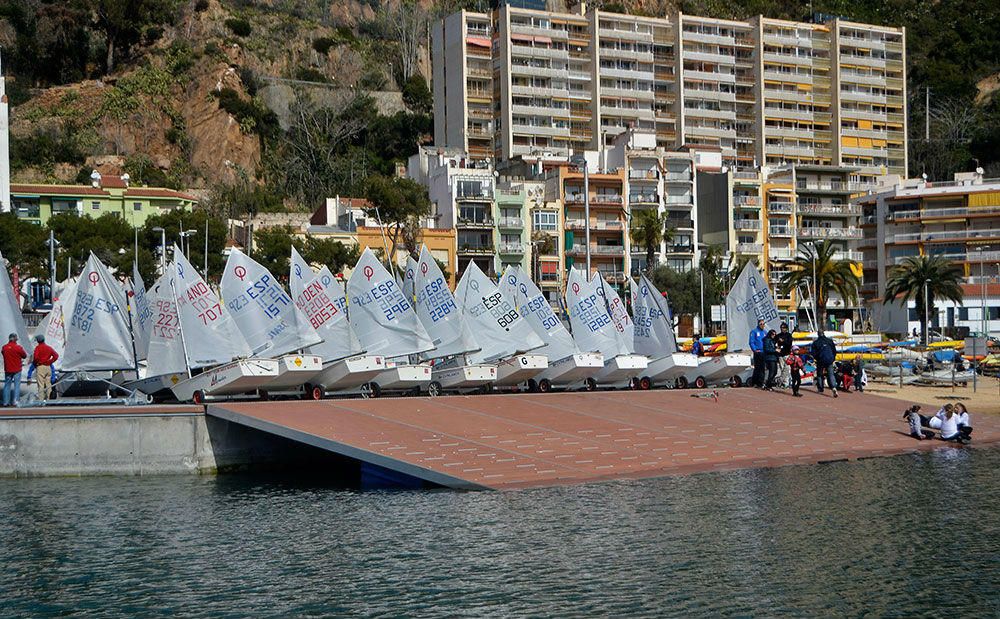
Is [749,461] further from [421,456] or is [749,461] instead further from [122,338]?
[122,338]

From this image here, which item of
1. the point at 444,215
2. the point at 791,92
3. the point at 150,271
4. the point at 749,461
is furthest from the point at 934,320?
the point at 749,461

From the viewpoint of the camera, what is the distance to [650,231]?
281 feet

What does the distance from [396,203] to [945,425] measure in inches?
1876

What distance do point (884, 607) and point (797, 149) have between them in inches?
4120

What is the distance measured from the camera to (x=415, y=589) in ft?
61.1

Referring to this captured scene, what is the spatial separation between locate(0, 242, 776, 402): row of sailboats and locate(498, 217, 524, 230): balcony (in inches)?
1695

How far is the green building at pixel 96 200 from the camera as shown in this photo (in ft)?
280

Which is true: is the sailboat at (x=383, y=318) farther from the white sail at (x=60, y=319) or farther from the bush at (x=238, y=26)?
the bush at (x=238, y=26)

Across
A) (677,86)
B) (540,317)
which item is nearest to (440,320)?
(540,317)


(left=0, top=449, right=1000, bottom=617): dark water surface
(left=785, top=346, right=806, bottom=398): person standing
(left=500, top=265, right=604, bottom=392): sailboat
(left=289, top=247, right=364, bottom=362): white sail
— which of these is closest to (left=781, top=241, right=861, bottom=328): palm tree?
(left=500, top=265, right=604, bottom=392): sailboat

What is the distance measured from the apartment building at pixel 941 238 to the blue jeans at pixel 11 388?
213 feet

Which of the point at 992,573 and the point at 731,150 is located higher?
the point at 731,150

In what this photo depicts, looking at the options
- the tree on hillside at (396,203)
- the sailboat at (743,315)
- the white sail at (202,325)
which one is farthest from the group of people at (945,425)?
the tree on hillside at (396,203)

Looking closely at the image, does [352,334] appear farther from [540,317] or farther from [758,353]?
[758,353]
